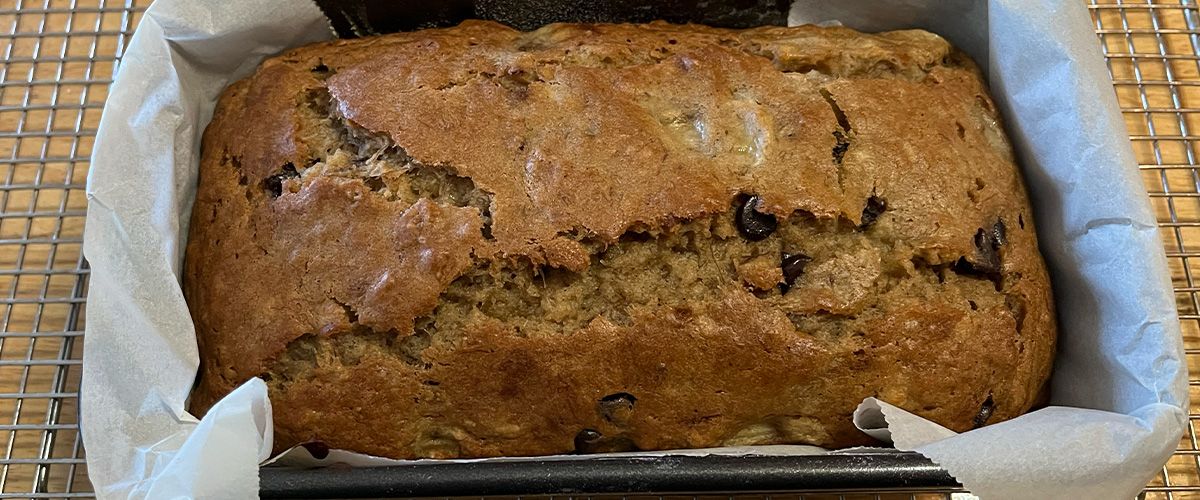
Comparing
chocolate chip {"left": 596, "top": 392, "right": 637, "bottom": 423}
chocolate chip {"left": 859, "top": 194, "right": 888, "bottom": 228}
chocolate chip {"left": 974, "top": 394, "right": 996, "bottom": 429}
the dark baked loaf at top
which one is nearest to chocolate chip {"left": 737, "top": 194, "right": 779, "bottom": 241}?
the dark baked loaf at top

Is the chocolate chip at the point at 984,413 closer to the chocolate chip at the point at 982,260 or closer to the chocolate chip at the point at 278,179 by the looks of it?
the chocolate chip at the point at 982,260

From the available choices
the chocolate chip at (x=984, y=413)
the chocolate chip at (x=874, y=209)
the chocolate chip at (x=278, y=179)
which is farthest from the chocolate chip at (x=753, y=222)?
the chocolate chip at (x=278, y=179)

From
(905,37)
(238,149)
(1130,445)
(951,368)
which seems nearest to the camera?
(1130,445)

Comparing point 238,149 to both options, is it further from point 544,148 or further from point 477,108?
point 544,148

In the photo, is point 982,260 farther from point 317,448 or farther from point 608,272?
point 317,448

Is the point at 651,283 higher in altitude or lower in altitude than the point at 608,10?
lower

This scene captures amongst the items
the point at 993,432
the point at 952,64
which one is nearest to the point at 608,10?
the point at 952,64

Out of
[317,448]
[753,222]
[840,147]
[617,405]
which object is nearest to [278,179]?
[317,448]
